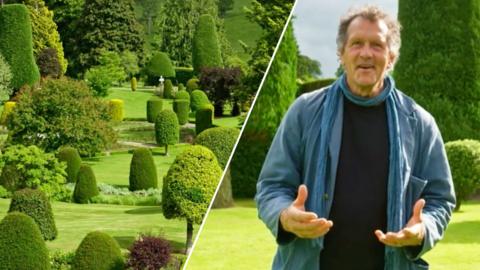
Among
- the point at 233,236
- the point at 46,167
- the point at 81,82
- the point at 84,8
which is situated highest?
the point at 84,8

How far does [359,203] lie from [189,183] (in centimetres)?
466

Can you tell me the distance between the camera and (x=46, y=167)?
7105 millimetres

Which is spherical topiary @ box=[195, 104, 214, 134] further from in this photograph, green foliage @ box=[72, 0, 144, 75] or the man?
the man

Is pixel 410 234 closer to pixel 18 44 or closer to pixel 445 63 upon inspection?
pixel 18 44

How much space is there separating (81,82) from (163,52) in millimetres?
600

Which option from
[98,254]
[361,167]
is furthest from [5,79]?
[361,167]

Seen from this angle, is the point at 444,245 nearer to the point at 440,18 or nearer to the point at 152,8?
the point at 152,8

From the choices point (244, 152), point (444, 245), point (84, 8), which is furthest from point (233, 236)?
point (84, 8)

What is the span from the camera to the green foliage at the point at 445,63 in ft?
50.9

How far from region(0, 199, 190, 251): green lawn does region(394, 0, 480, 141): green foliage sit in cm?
905

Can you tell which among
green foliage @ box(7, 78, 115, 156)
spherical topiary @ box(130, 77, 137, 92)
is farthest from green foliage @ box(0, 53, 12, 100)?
spherical topiary @ box(130, 77, 137, 92)

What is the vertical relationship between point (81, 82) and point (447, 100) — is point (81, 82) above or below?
above

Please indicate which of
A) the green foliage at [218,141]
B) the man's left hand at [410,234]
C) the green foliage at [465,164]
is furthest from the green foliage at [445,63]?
the man's left hand at [410,234]

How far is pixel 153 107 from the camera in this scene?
697 centimetres
